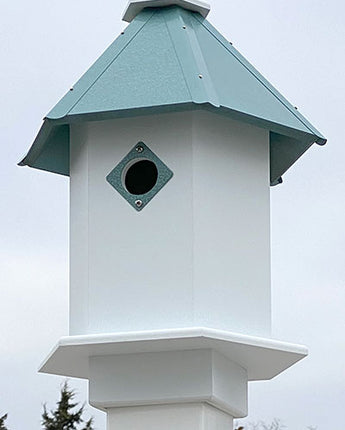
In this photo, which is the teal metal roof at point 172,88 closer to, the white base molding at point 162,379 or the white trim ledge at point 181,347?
the white trim ledge at point 181,347

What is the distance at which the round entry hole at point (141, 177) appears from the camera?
8641 mm

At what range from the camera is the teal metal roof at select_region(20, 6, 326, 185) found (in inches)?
331

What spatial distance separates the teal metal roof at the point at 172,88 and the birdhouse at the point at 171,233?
1 cm

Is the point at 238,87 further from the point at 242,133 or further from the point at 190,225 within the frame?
the point at 190,225

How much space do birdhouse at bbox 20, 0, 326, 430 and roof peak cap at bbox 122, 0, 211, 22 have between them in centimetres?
25

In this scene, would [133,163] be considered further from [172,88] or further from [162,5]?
[162,5]

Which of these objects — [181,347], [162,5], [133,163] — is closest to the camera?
[181,347]

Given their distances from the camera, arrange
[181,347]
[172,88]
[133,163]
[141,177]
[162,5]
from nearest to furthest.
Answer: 1. [181,347]
2. [172,88]
3. [133,163]
4. [141,177]
5. [162,5]

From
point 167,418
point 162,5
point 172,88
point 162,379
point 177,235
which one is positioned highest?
point 162,5

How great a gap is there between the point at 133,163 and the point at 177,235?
0.52m

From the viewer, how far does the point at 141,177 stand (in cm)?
875

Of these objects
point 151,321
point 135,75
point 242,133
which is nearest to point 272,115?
point 242,133

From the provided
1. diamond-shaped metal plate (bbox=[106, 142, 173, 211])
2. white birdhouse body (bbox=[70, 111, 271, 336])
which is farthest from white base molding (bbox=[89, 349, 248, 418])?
diamond-shaped metal plate (bbox=[106, 142, 173, 211])

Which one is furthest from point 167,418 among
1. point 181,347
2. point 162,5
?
point 162,5
